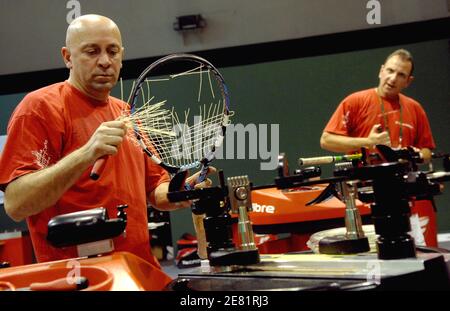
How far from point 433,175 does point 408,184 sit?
0.30 feet

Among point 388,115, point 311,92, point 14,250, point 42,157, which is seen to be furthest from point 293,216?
point 14,250

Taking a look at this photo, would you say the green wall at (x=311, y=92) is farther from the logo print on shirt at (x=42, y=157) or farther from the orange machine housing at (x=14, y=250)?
the logo print on shirt at (x=42, y=157)

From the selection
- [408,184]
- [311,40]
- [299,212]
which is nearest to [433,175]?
[408,184]

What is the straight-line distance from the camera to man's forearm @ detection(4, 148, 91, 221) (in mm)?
1462

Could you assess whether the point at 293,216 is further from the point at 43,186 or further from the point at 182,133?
the point at 43,186

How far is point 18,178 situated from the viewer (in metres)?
1.50

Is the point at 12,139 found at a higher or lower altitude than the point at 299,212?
higher

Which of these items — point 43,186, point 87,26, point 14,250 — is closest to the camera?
point 43,186

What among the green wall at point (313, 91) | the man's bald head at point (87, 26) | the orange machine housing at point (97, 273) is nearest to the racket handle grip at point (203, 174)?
the orange machine housing at point (97, 273)

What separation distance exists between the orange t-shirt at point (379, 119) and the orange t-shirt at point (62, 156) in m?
1.97

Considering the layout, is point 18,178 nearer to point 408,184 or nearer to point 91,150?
point 91,150

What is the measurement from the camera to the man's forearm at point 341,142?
10.4 ft

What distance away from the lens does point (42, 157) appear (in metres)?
1.58

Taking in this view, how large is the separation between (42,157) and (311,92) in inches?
181
